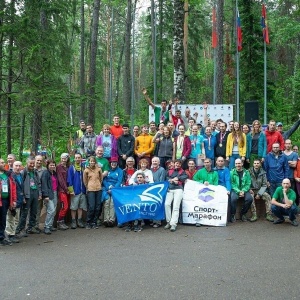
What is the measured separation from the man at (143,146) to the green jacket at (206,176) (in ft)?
5.29

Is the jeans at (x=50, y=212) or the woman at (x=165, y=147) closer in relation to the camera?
the jeans at (x=50, y=212)

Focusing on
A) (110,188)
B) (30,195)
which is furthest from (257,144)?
(30,195)

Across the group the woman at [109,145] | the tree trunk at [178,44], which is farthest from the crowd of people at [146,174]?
the tree trunk at [178,44]

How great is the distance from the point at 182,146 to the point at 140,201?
6.89 ft

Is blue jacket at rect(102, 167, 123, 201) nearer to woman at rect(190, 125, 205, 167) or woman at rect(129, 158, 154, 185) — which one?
woman at rect(129, 158, 154, 185)

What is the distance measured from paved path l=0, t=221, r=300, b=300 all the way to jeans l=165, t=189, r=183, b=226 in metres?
0.34

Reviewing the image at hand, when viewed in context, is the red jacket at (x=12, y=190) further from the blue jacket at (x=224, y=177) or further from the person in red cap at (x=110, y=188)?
the blue jacket at (x=224, y=177)

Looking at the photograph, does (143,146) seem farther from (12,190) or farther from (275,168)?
(12,190)

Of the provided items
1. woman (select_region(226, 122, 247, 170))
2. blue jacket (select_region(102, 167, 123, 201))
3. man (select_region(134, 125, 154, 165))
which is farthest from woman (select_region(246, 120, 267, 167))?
blue jacket (select_region(102, 167, 123, 201))

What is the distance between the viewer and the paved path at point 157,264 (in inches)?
225

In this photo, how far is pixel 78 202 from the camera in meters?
10.3

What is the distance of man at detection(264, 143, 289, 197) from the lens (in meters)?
10.6

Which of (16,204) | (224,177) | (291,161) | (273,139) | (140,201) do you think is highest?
(273,139)

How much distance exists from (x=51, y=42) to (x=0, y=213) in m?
7.57
